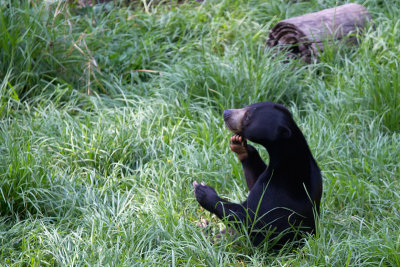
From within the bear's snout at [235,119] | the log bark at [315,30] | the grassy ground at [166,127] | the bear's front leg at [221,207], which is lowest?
the grassy ground at [166,127]

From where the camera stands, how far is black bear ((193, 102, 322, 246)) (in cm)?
309

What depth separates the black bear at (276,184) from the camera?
309 centimetres

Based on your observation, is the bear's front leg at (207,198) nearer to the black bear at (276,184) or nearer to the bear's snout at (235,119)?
the black bear at (276,184)

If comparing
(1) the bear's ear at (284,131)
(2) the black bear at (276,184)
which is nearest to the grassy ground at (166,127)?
(2) the black bear at (276,184)

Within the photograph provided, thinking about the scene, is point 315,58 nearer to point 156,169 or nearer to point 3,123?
point 156,169

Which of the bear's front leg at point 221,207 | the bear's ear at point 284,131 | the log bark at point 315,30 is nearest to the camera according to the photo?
the bear's ear at point 284,131

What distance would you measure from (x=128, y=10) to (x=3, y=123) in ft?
7.52

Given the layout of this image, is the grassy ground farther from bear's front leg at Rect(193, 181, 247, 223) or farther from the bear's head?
the bear's head

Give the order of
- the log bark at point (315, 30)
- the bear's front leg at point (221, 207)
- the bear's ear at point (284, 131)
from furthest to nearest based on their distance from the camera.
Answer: the log bark at point (315, 30)
the bear's front leg at point (221, 207)
the bear's ear at point (284, 131)

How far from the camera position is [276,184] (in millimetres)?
3158

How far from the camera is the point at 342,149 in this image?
14.0 feet

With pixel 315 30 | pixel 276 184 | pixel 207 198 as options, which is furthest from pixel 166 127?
pixel 315 30

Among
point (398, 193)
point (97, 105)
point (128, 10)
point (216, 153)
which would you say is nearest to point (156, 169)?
point (216, 153)

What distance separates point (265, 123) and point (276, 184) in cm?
33
